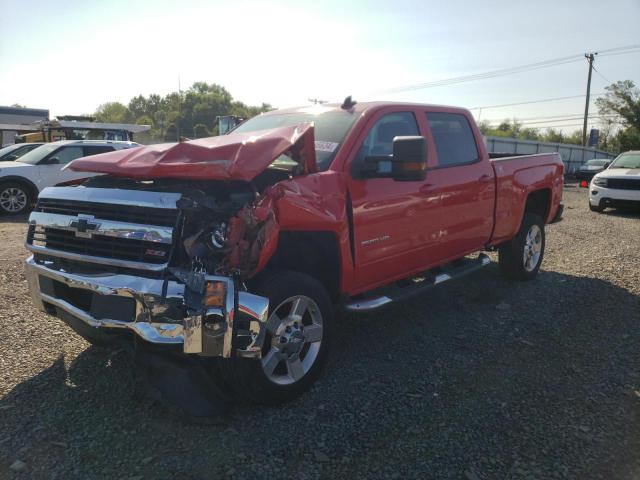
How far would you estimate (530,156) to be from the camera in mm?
5957

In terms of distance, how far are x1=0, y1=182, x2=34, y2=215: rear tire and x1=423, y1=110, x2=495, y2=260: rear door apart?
10.2 m

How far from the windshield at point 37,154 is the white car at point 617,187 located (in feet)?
44.8

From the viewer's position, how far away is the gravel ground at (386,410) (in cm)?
257

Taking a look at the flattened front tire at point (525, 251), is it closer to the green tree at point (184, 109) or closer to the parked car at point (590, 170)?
the parked car at point (590, 170)

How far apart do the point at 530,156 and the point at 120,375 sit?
5120mm

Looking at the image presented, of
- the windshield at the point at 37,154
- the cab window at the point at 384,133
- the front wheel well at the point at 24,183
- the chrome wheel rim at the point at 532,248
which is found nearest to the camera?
the cab window at the point at 384,133

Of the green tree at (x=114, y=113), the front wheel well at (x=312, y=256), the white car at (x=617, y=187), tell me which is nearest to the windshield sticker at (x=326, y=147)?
the front wheel well at (x=312, y=256)

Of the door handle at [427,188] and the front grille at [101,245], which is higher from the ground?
the door handle at [427,188]

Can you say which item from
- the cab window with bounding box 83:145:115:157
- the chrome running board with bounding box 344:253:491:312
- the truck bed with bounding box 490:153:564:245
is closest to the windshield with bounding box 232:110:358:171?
the chrome running board with bounding box 344:253:491:312

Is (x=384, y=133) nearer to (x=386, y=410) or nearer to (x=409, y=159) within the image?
(x=409, y=159)

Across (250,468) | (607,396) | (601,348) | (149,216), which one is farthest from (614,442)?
(149,216)

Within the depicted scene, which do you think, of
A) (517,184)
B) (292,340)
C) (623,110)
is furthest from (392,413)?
(623,110)

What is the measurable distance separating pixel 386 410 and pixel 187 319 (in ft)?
4.66

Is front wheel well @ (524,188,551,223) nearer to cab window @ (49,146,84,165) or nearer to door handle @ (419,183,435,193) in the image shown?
door handle @ (419,183,435,193)
